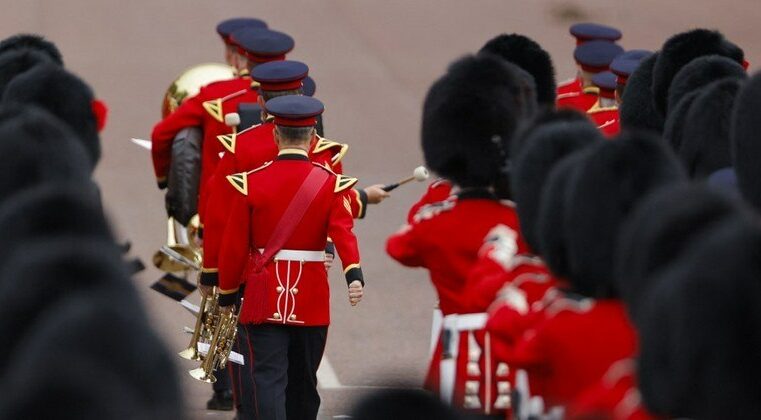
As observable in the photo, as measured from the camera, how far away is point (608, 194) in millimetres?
4398

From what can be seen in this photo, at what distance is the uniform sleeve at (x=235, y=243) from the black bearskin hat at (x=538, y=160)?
210 centimetres

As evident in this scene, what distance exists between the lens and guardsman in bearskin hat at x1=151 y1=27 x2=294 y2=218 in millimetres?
8617

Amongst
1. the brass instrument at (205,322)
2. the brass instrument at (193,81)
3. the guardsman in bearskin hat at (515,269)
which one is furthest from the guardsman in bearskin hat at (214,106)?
the guardsman in bearskin hat at (515,269)

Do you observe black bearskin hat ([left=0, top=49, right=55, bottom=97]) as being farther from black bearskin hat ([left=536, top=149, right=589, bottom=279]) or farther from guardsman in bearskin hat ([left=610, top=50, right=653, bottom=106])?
black bearskin hat ([left=536, top=149, right=589, bottom=279])

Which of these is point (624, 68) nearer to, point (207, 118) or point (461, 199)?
point (207, 118)

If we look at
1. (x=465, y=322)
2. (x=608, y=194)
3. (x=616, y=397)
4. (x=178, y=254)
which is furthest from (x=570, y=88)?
(x=616, y=397)

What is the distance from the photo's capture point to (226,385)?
8398mm

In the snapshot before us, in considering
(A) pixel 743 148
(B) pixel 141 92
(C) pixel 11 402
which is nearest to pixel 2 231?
(C) pixel 11 402

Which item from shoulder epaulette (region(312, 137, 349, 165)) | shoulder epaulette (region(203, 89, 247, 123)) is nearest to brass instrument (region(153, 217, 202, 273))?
shoulder epaulette (region(203, 89, 247, 123))

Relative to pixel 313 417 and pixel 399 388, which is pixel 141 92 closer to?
pixel 313 417

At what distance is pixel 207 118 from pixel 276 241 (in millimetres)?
1822

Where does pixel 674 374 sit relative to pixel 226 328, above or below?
above

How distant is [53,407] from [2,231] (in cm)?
111

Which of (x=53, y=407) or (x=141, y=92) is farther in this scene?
(x=141, y=92)
